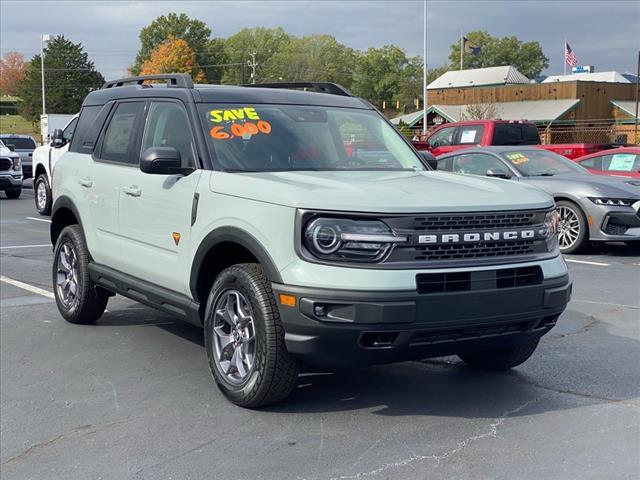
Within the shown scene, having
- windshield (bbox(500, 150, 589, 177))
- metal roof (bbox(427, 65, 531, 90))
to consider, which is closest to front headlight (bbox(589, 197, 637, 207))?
windshield (bbox(500, 150, 589, 177))

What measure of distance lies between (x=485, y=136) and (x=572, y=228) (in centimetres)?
518

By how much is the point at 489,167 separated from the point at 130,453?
9182 millimetres

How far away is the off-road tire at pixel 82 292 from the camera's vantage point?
6.76m

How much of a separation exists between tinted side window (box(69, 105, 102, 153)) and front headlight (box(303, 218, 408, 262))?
322 cm

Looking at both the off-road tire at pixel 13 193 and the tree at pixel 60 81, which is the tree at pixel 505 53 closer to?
the tree at pixel 60 81

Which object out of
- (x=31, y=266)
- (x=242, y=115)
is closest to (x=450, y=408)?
(x=242, y=115)

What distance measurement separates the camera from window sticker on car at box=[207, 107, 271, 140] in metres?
5.42

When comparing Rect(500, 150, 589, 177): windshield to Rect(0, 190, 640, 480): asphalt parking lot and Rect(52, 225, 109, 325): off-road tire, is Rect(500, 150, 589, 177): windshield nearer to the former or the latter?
Rect(0, 190, 640, 480): asphalt parking lot

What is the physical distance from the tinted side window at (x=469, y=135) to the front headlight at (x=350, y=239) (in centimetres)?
1248

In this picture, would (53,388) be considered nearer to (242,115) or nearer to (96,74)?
(242,115)

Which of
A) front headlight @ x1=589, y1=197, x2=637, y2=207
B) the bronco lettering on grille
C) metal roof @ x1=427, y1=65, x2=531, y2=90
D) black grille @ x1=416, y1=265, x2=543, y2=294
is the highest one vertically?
metal roof @ x1=427, y1=65, x2=531, y2=90

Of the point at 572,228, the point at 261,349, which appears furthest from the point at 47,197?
the point at 261,349

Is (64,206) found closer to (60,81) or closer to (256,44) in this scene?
(60,81)

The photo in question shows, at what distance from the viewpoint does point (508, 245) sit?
15.1 feet
